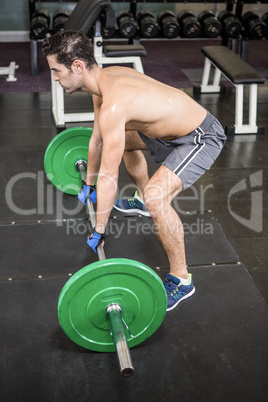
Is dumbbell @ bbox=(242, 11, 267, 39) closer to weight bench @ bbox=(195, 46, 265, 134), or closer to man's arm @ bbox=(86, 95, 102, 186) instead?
weight bench @ bbox=(195, 46, 265, 134)

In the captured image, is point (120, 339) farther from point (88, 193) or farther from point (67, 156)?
point (67, 156)

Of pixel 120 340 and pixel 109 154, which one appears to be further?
pixel 109 154

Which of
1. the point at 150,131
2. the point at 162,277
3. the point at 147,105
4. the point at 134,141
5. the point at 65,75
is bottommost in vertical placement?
the point at 162,277

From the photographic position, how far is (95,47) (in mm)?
3670

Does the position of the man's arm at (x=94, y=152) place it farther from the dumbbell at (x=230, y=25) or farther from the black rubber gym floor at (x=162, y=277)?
the dumbbell at (x=230, y=25)

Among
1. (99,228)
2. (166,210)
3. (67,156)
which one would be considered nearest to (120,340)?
(99,228)

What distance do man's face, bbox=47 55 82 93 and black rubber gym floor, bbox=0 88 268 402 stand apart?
0.86m

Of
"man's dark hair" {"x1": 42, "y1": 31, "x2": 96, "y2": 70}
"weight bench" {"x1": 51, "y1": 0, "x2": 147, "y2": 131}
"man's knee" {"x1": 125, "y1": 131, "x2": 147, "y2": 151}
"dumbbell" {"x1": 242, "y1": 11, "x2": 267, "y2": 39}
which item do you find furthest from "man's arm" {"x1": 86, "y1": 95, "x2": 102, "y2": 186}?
"dumbbell" {"x1": 242, "y1": 11, "x2": 267, "y2": 39}

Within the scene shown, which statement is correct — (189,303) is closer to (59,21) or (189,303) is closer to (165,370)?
(165,370)

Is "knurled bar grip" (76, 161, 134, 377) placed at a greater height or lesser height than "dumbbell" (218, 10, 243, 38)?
lesser

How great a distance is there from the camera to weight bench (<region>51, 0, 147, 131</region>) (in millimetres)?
Answer: 3242

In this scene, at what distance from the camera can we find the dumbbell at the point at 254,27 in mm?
4773

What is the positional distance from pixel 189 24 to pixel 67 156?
2.57 meters

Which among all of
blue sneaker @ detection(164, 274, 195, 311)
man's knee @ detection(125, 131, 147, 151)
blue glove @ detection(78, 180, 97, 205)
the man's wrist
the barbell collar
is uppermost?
man's knee @ detection(125, 131, 147, 151)
